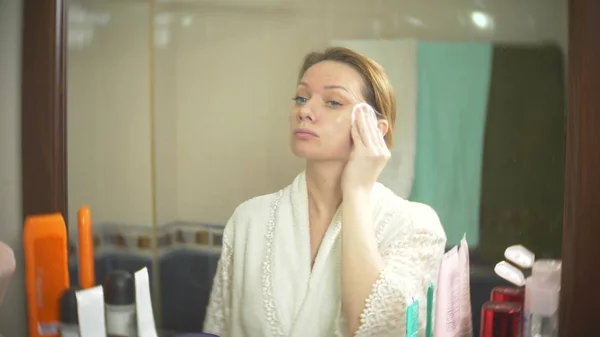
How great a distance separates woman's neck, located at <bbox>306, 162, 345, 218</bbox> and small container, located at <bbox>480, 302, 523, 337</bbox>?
0.25 meters

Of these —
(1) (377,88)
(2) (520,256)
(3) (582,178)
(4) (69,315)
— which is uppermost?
(1) (377,88)

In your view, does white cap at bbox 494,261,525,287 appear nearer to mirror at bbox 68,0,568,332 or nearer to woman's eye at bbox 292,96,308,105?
mirror at bbox 68,0,568,332

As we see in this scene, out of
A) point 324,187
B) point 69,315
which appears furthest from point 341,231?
point 69,315

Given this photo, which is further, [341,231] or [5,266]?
[5,266]

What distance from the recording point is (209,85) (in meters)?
0.87

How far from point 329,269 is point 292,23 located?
34 cm

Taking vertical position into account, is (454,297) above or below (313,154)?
below

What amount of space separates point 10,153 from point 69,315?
278mm

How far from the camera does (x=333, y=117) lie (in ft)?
2.64

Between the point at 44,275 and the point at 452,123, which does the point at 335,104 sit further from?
the point at 44,275

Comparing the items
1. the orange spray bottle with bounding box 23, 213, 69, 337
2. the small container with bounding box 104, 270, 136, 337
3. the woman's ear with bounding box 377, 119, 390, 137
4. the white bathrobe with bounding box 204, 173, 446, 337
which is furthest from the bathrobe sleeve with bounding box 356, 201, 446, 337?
the orange spray bottle with bounding box 23, 213, 69, 337

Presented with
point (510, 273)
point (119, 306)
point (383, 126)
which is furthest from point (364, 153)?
point (119, 306)

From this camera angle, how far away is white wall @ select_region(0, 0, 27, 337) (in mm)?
939

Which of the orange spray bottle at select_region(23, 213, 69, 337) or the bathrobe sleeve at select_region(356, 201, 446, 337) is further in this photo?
the orange spray bottle at select_region(23, 213, 69, 337)
